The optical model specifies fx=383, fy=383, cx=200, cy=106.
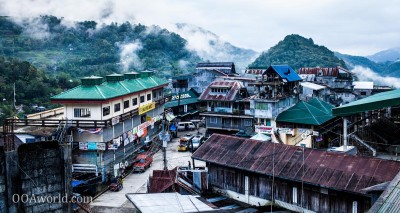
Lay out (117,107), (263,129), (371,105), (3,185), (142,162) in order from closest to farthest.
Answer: (3,185), (371,105), (117,107), (142,162), (263,129)

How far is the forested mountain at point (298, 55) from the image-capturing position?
324 ft

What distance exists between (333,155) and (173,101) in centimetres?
3924

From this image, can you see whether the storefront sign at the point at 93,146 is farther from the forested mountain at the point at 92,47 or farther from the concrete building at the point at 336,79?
the forested mountain at the point at 92,47

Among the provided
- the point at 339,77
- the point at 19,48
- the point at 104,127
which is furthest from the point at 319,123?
the point at 19,48

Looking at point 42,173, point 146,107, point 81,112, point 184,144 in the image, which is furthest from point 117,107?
point 42,173

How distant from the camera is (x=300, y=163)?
75.9ft

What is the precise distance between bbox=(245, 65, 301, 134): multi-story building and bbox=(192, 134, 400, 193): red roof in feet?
49.0

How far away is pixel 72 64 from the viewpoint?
87875 millimetres

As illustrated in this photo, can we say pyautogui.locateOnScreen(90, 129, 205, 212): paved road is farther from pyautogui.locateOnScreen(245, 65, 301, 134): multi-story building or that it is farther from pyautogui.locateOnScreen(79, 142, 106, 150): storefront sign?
pyautogui.locateOnScreen(245, 65, 301, 134): multi-story building

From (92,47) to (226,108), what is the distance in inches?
2661

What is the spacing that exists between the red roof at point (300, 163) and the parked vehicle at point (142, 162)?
1093 cm

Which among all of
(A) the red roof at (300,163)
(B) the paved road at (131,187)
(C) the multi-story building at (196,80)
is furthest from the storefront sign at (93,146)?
(C) the multi-story building at (196,80)

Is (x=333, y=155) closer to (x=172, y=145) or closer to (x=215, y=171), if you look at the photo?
(x=215, y=171)

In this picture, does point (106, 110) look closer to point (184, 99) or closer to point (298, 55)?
point (184, 99)
